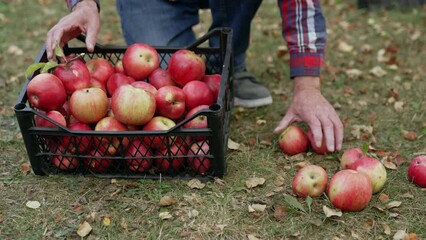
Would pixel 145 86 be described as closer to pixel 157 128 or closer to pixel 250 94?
pixel 157 128

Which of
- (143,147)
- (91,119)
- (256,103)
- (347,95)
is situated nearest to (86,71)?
(91,119)

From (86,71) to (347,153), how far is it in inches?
48.1

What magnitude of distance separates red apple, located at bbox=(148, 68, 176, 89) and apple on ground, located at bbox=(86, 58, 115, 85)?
21 centimetres

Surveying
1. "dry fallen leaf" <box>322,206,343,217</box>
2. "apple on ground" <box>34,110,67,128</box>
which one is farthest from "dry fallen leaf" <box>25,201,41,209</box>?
"dry fallen leaf" <box>322,206,343,217</box>

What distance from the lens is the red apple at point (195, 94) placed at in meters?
2.34

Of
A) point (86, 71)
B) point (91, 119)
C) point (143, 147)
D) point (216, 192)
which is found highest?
point (86, 71)

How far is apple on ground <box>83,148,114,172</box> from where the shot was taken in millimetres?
2207

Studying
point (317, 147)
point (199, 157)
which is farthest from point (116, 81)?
point (317, 147)

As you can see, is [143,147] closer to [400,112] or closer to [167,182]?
[167,182]

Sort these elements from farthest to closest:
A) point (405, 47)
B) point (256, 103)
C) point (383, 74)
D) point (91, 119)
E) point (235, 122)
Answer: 1. point (405, 47)
2. point (383, 74)
3. point (256, 103)
4. point (235, 122)
5. point (91, 119)

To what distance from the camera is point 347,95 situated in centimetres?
324

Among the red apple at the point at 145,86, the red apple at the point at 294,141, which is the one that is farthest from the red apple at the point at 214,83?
the red apple at the point at 294,141

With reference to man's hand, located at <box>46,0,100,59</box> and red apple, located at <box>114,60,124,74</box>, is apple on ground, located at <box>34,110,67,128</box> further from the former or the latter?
red apple, located at <box>114,60,124,74</box>

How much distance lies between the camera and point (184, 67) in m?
2.38
